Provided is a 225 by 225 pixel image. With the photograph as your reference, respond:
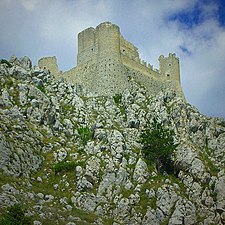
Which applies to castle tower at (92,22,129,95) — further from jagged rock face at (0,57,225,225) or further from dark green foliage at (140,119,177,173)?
dark green foliage at (140,119,177,173)

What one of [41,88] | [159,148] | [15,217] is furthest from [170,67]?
[15,217]

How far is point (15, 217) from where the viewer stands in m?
32.0

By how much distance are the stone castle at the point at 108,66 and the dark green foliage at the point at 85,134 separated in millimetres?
12001

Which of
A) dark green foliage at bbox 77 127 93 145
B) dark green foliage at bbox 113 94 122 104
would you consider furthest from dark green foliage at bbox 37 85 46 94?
dark green foliage at bbox 113 94 122 104

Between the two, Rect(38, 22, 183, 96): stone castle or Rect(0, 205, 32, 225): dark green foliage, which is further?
Rect(38, 22, 183, 96): stone castle

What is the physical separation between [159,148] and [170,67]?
3075 cm

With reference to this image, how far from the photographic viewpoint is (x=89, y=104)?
201 ft

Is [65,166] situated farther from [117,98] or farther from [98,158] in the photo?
[117,98]

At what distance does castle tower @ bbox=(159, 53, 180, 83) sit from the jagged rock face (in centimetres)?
1594

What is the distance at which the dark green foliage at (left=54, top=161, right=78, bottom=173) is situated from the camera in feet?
151

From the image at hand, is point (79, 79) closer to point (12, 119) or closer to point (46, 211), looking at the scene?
point (12, 119)

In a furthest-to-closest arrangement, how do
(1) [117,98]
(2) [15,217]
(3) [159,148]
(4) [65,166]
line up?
(1) [117,98]
(3) [159,148]
(4) [65,166]
(2) [15,217]

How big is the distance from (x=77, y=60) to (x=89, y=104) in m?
13.8

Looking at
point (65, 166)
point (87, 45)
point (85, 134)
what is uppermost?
point (87, 45)
